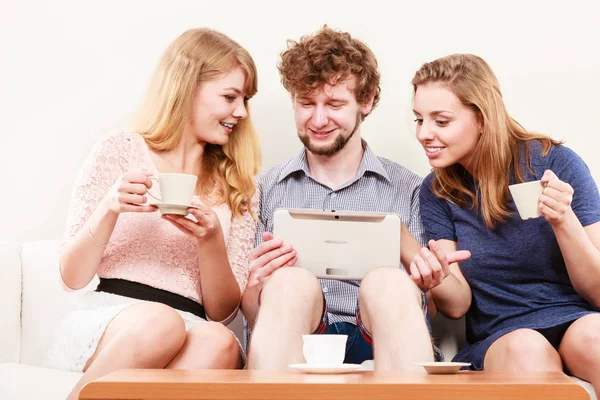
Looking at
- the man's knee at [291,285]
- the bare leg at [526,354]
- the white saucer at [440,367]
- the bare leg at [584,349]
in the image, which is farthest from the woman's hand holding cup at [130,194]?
the bare leg at [584,349]

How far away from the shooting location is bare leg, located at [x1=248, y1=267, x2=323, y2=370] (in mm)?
1533

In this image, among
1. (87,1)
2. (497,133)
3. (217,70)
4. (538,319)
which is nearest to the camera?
(538,319)

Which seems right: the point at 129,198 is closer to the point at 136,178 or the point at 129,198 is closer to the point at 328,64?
the point at 136,178

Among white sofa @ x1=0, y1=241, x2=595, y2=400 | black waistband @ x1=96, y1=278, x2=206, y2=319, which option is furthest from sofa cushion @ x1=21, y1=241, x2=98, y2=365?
black waistband @ x1=96, y1=278, x2=206, y2=319

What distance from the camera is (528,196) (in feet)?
5.64

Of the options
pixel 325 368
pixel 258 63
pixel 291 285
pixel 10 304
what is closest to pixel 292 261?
pixel 291 285

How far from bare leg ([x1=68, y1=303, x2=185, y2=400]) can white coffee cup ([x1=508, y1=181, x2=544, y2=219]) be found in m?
0.84

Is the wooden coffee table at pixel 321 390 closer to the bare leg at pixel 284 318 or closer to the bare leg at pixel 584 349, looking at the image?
the bare leg at pixel 284 318

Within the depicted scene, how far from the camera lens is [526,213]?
68.7 inches

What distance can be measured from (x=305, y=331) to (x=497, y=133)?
845mm

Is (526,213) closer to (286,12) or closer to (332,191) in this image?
(332,191)

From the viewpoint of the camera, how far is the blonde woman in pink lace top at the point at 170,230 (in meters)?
1.69

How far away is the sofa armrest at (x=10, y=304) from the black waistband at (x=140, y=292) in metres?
0.35

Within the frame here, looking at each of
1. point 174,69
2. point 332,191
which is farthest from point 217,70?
point 332,191
